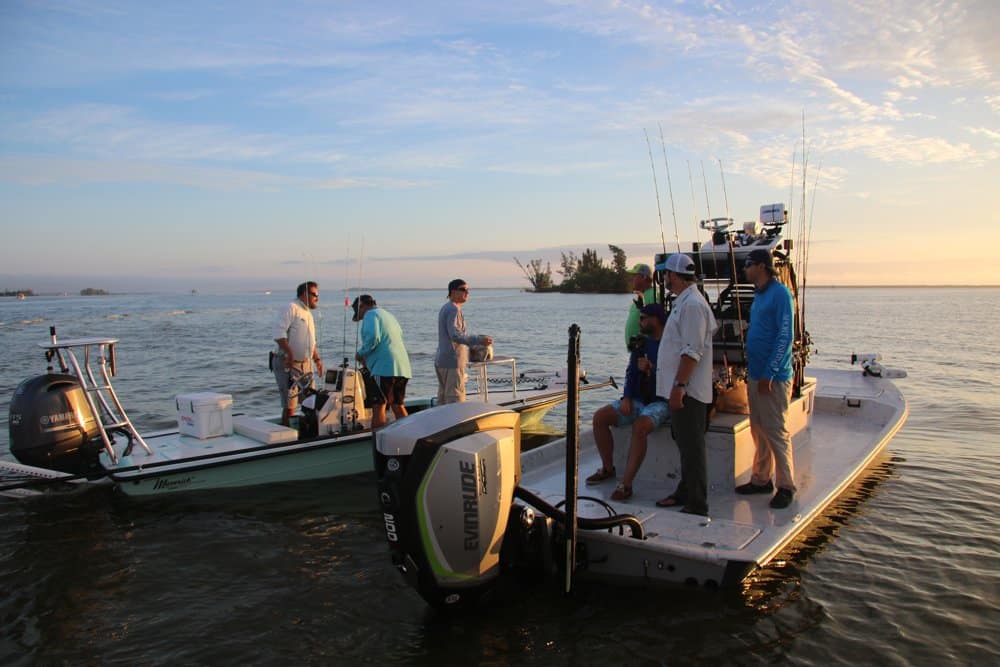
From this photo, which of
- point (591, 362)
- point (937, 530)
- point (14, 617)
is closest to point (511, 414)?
point (14, 617)

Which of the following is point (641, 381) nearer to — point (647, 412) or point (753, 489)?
point (647, 412)

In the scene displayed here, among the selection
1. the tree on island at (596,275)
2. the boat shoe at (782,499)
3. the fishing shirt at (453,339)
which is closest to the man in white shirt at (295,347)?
the fishing shirt at (453,339)

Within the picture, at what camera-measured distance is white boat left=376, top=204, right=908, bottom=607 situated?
13.5 feet

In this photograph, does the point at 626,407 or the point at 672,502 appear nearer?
the point at 672,502

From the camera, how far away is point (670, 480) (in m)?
5.93

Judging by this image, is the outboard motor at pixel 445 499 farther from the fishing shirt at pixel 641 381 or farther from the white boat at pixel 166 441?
the white boat at pixel 166 441

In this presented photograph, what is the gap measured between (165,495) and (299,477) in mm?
1417

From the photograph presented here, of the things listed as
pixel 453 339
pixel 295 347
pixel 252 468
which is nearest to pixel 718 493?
pixel 453 339

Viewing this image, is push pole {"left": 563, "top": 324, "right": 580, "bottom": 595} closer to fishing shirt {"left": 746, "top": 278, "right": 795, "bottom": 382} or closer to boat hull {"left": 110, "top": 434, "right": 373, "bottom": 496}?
fishing shirt {"left": 746, "top": 278, "right": 795, "bottom": 382}

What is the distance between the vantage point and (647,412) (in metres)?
5.58

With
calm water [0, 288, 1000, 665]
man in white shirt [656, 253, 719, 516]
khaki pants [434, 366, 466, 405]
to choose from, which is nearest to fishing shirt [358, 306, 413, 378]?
khaki pants [434, 366, 466, 405]

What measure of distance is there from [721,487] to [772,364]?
1.21m

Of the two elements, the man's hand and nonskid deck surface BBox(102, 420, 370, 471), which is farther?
nonskid deck surface BBox(102, 420, 370, 471)

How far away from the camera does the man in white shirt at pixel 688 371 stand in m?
4.93
